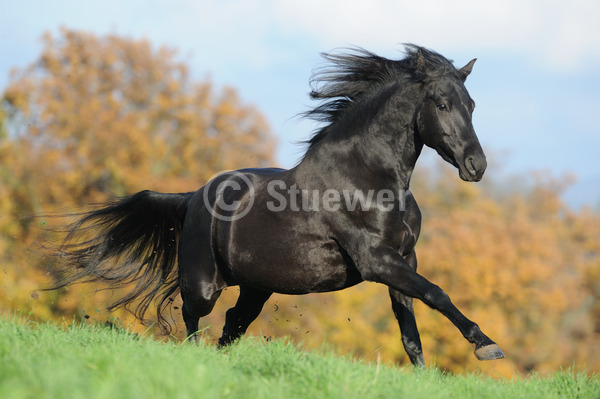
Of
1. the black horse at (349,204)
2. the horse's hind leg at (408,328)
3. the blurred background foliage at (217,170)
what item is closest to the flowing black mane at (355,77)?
the black horse at (349,204)

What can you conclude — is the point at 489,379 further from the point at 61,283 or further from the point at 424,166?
the point at 424,166

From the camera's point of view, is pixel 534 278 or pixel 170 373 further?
pixel 534 278

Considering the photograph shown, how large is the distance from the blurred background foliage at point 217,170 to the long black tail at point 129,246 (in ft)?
48.7

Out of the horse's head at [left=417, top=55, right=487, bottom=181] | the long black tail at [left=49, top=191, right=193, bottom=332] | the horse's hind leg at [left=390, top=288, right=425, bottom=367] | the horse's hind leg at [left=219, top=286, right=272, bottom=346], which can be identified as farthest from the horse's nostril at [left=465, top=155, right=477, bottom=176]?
the long black tail at [left=49, top=191, right=193, bottom=332]

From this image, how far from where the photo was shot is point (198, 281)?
611 centimetres

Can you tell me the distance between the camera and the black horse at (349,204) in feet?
16.6

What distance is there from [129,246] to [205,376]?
13.8 feet

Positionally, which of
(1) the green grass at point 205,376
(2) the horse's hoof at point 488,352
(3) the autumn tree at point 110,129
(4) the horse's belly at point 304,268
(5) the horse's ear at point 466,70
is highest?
(3) the autumn tree at point 110,129

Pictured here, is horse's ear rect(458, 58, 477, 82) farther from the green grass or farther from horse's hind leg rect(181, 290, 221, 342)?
horse's hind leg rect(181, 290, 221, 342)

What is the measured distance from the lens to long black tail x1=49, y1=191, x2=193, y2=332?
7.02m

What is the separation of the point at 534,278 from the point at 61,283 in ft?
90.7

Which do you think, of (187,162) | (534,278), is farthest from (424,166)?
(187,162)

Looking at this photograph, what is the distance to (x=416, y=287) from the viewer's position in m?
4.85

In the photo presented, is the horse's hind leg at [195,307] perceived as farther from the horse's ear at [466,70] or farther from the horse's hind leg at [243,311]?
the horse's ear at [466,70]
